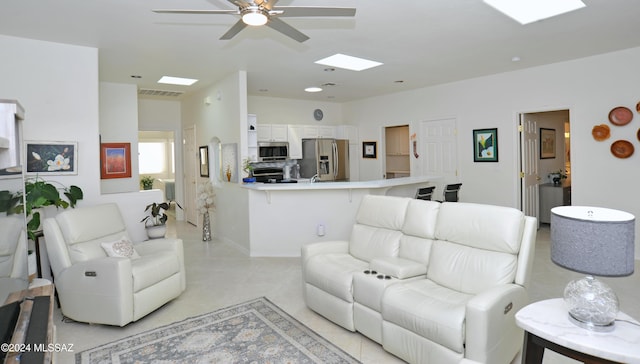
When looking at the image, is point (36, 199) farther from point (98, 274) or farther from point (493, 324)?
point (493, 324)

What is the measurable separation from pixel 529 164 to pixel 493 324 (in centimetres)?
473

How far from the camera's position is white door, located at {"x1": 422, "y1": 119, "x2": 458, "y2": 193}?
6656mm

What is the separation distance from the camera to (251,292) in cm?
391

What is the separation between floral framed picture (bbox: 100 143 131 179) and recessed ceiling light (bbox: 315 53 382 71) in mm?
3712

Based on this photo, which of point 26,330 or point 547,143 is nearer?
point 26,330

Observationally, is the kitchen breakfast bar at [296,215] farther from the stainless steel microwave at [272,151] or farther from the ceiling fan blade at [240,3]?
the ceiling fan blade at [240,3]

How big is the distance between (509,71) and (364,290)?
468 centimetres

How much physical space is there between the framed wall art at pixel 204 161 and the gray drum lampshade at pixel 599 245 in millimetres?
6085

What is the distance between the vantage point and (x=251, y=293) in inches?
153

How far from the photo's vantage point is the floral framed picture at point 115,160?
20.1ft

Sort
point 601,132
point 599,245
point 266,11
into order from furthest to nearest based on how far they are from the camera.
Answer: point 601,132
point 266,11
point 599,245

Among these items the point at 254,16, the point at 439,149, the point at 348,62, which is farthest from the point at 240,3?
the point at 439,149

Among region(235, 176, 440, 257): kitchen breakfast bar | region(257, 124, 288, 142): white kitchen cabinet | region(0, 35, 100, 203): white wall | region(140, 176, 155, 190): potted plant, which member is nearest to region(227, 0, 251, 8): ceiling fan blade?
region(0, 35, 100, 203): white wall

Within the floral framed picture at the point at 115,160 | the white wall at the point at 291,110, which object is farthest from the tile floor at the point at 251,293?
the white wall at the point at 291,110
